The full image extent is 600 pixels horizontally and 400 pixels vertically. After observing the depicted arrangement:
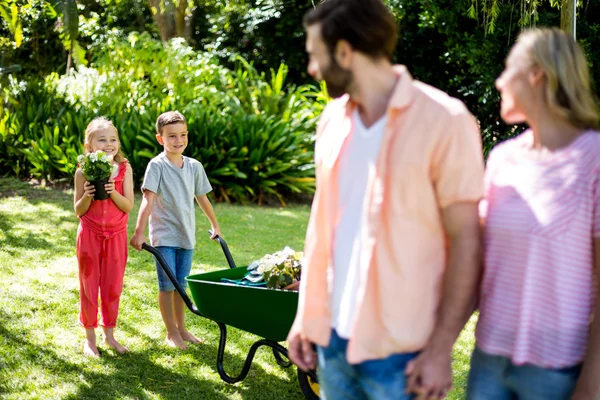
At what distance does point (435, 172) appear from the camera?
5.77 feet

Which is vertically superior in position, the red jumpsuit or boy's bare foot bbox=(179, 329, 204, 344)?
the red jumpsuit

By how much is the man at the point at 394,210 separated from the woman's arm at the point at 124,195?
266 cm

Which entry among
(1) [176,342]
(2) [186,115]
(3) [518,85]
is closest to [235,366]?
(1) [176,342]

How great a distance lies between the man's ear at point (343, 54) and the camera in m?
→ 1.82

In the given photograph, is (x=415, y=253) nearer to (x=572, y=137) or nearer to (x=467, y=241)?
(x=467, y=241)

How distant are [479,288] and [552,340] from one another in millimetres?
234

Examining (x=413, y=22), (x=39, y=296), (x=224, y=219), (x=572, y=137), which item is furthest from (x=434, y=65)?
(x=572, y=137)

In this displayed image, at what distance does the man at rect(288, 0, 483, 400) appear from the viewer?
175cm

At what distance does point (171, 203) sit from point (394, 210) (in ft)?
9.53

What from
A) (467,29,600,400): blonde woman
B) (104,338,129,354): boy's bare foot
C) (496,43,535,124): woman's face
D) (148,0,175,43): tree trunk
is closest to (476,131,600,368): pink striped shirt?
(467,29,600,400): blonde woman

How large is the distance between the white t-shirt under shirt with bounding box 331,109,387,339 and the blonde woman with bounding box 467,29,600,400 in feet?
1.09

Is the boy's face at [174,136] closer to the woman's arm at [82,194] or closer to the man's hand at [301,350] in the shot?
the woman's arm at [82,194]

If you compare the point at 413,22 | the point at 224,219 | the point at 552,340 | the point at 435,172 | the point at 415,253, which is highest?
the point at 413,22

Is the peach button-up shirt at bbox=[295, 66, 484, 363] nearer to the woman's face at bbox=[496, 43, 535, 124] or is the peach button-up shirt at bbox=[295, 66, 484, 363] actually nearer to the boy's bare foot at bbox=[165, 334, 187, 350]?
the woman's face at bbox=[496, 43, 535, 124]
